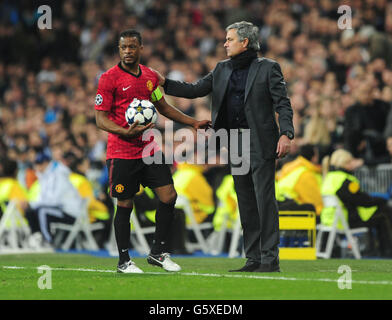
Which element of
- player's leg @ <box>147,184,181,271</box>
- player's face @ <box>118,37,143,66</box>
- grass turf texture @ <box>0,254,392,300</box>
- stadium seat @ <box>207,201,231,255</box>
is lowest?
stadium seat @ <box>207,201,231,255</box>

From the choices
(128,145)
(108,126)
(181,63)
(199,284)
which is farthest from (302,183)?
(181,63)

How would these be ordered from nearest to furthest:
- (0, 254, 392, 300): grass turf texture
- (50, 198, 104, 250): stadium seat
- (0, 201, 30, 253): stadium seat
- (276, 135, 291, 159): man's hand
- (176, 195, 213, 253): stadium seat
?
(0, 254, 392, 300): grass turf texture, (276, 135, 291, 159): man's hand, (176, 195, 213, 253): stadium seat, (50, 198, 104, 250): stadium seat, (0, 201, 30, 253): stadium seat

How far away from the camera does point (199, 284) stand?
8.52 metres

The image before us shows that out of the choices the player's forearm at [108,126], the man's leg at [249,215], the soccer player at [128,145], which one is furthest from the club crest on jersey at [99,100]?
the man's leg at [249,215]

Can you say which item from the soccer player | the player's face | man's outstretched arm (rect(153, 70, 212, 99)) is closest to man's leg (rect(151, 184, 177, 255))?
the soccer player

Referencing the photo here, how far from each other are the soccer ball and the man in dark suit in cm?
Answer: 63

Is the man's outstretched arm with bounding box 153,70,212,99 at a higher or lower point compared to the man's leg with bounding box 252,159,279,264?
higher

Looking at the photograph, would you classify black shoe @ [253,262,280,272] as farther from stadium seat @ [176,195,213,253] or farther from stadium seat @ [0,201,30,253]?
stadium seat @ [0,201,30,253]

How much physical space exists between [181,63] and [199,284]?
45.7 feet

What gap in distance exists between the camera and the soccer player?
31.1 feet

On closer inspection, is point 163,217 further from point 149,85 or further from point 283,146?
point 283,146

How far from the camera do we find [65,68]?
26.1 meters

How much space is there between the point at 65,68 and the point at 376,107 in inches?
473

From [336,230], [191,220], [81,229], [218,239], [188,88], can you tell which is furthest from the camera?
[81,229]
